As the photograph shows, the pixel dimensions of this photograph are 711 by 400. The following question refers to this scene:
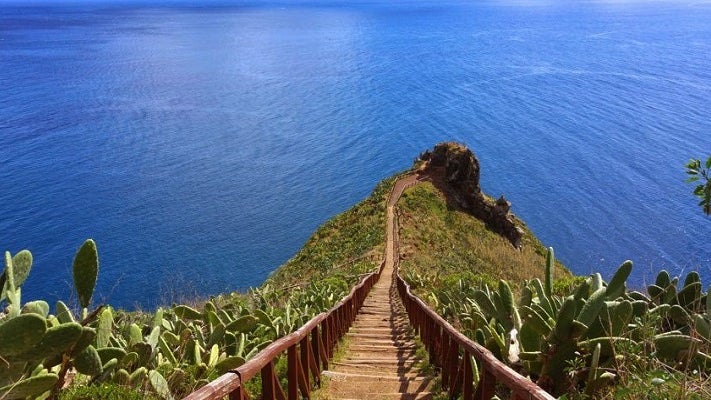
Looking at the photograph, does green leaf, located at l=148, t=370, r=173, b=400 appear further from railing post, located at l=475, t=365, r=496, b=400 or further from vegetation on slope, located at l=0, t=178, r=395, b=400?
railing post, located at l=475, t=365, r=496, b=400

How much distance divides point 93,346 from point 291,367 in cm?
176

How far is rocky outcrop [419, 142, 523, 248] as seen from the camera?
157ft

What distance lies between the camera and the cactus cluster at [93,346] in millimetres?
3666

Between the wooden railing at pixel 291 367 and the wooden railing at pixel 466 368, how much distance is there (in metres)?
1.45

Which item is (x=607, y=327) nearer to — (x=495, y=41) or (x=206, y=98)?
(x=206, y=98)

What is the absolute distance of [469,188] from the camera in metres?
49.5

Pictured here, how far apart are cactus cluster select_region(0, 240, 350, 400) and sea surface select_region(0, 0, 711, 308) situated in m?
18.5

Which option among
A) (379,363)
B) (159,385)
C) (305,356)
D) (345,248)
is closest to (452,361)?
(305,356)

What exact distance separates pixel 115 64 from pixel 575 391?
13293 centimetres

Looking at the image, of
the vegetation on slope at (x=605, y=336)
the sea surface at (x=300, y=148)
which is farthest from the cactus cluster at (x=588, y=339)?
the sea surface at (x=300, y=148)

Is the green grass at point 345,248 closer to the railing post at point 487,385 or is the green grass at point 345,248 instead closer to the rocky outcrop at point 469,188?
the rocky outcrop at point 469,188

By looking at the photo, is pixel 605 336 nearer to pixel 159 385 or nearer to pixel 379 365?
pixel 159 385

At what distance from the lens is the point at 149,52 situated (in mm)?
141000

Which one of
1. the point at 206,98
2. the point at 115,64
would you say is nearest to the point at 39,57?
the point at 115,64
